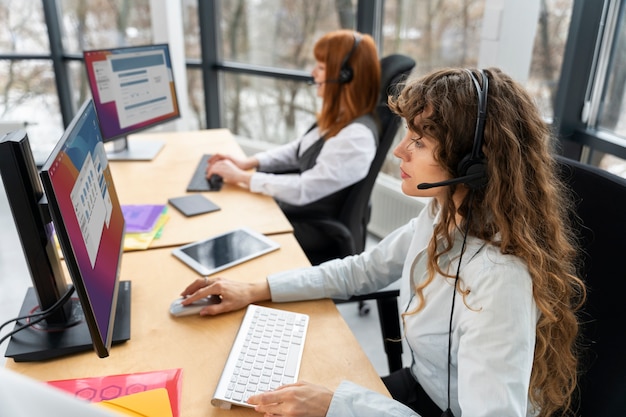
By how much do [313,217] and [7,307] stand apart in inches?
58.7

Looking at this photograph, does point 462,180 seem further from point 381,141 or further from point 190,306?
point 381,141

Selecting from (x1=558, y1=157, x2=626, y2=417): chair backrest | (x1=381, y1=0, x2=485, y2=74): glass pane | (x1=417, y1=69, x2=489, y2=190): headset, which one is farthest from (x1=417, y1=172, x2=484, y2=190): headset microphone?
(x1=381, y1=0, x2=485, y2=74): glass pane

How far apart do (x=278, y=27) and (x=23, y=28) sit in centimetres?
A: 192

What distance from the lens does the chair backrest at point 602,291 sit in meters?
0.82

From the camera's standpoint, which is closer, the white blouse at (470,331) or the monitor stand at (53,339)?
the white blouse at (470,331)

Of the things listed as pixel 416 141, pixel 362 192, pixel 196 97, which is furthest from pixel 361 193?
pixel 196 97

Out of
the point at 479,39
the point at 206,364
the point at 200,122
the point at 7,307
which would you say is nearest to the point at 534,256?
the point at 206,364

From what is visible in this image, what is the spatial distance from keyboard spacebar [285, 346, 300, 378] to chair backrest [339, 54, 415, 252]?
2.88 ft

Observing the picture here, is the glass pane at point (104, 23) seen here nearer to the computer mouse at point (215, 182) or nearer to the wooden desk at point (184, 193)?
the wooden desk at point (184, 193)

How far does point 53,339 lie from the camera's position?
38.0 inches

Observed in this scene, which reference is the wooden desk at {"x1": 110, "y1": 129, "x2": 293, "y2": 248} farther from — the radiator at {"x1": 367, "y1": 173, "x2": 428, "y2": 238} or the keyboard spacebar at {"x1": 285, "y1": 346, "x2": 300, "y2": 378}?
the radiator at {"x1": 367, "y1": 173, "x2": 428, "y2": 238}

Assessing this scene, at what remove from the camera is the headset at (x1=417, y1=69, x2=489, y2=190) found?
0.81 metres

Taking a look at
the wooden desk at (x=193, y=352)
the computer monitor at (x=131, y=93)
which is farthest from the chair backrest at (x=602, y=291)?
the computer monitor at (x=131, y=93)

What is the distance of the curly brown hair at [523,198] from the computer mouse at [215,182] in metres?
1.05
